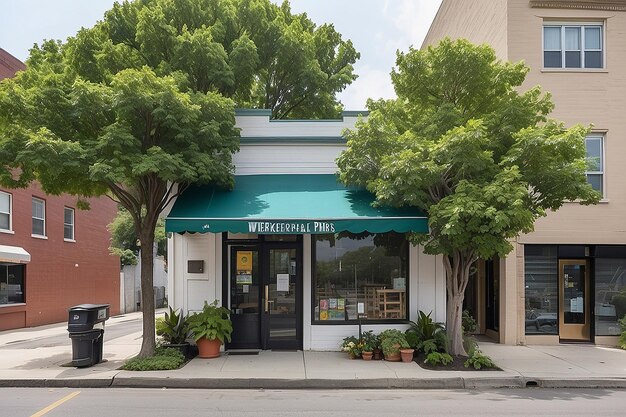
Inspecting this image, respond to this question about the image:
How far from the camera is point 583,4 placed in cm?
1325

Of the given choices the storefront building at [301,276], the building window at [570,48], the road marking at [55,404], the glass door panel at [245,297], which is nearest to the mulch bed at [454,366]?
the storefront building at [301,276]

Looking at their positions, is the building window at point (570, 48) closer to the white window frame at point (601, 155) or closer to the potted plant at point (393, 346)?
the white window frame at point (601, 155)

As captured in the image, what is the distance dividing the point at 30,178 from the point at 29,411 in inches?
189

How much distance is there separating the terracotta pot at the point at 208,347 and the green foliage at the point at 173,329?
418 millimetres

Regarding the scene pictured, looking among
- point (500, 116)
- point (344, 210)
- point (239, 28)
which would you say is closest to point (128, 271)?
point (239, 28)

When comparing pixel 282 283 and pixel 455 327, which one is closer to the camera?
pixel 455 327

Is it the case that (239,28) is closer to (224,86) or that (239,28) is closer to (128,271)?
(224,86)

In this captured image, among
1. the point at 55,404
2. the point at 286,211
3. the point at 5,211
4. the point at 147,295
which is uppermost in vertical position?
the point at 5,211

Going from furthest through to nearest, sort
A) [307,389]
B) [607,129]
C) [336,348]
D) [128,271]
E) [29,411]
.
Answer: [128,271] → [607,129] → [336,348] → [307,389] → [29,411]

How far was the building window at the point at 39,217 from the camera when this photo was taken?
20625 millimetres

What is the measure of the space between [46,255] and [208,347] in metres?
14.1

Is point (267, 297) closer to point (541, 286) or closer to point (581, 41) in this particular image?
point (541, 286)

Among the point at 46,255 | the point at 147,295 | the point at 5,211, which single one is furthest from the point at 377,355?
the point at 46,255

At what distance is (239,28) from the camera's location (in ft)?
44.5
